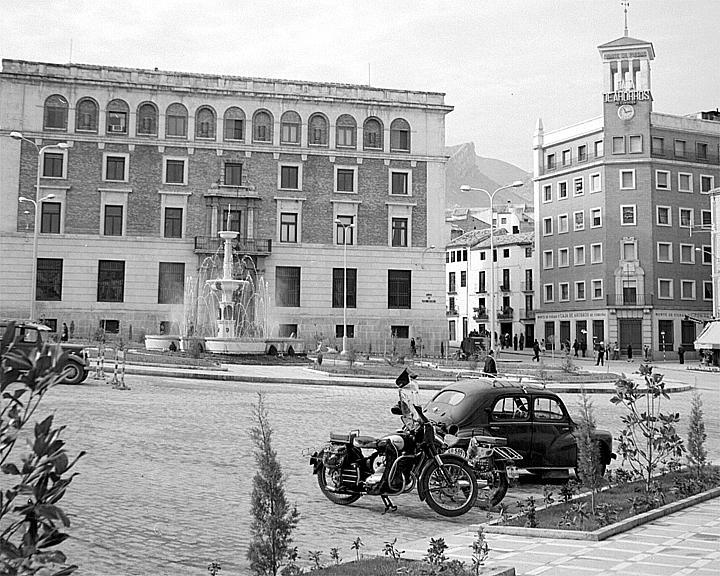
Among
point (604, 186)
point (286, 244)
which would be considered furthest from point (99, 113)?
point (604, 186)

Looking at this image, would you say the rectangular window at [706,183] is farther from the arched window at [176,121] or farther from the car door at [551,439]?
the car door at [551,439]

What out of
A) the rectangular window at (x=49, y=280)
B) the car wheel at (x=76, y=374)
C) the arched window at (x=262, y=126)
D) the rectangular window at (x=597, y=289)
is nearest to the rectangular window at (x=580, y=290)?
the rectangular window at (x=597, y=289)

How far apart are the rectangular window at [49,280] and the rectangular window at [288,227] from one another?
14470mm

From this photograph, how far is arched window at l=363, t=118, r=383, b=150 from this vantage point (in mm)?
58000

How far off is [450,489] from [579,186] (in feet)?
203

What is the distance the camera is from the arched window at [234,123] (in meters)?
56.1

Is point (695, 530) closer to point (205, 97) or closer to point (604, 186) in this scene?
point (205, 97)

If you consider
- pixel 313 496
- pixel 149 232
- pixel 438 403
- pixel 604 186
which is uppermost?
pixel 604 186

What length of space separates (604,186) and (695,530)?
60.1m

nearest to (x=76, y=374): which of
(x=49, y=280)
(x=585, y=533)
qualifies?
(x=585, y=533)

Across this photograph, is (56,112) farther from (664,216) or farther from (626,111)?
(664,216)

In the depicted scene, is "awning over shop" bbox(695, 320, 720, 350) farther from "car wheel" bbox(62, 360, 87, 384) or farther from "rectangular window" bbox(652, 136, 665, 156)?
"car wheel" bbox(62, 360, 87, 384)

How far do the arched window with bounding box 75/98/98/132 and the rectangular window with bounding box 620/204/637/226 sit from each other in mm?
39783

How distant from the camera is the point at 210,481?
1108 centimetres
